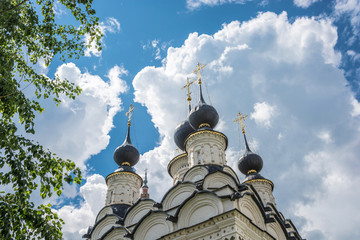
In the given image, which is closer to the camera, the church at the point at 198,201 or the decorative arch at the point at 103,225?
the church at the point at 198,201

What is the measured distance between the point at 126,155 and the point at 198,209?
7.19 meters

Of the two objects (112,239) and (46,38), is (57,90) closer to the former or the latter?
(46,38)

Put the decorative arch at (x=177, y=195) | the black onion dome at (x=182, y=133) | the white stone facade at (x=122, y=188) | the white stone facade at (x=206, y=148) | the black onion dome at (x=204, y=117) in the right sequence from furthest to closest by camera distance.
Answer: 1. the black onion dome at (x=182, y=133)
2. the white stone facade at (x=122, y=188)
3. the black onion dome at (x=204, y=117)
4. the white stone facade at (x=206, y=148)
5. the decorative arch at (x=177, y=195)

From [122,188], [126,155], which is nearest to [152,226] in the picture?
[122,188]

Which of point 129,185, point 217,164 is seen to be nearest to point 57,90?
point 217,164

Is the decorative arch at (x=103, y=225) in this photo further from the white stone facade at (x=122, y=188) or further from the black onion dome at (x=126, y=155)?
the black onion dome at (x=126, y=155)

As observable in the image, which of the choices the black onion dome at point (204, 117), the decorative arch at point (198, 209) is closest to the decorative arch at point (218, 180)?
the decorative arch at point (198, 209)

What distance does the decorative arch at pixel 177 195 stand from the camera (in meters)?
12.9

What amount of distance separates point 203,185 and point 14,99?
8608 millimetres

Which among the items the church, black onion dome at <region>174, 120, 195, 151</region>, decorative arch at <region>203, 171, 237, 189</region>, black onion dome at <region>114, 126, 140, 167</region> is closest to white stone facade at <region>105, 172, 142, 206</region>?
the church

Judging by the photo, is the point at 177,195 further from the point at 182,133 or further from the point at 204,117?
the point at 182,133

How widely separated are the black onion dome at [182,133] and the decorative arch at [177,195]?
6.15 metres

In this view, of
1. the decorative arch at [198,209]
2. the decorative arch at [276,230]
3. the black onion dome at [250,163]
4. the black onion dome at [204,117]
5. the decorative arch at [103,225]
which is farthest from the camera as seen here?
the black onion dome at [250,163]

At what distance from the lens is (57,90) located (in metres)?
6.30
